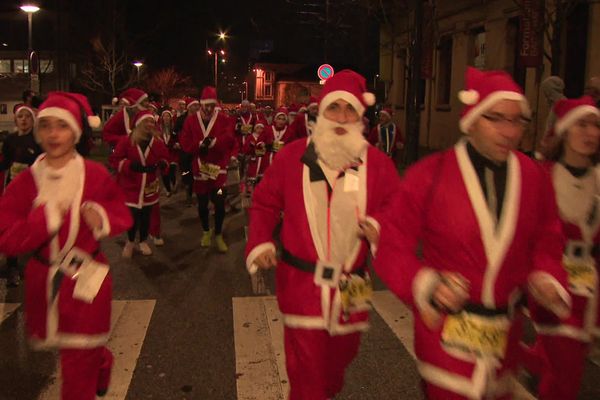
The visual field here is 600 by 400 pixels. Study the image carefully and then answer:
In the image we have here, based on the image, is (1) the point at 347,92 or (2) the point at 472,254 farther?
(1) the point at 347,92

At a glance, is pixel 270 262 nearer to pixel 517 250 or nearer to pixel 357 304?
Result: pixel 357 304

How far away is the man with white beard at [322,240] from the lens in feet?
11.4

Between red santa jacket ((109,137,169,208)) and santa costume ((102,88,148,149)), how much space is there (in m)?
0.86

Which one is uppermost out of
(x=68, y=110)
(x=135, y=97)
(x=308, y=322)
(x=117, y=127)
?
(x=135, y=97)

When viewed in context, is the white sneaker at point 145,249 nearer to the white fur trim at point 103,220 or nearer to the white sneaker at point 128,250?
the white sneaker at point 128,250

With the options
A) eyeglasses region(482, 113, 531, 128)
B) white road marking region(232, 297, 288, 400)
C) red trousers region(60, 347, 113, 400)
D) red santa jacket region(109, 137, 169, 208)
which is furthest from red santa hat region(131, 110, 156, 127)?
eyeglasses region(482, 113, 531, 128)

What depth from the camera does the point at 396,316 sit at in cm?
634

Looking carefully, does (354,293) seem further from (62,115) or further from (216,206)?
(216,206)

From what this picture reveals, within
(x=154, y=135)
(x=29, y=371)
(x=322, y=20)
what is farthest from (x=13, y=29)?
(x=29, y=371)

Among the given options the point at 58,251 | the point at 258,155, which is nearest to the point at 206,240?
the point at 258,155

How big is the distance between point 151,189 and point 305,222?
5.55 meters

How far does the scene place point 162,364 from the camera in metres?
5.10

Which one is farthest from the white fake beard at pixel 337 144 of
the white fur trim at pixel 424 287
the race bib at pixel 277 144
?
the race bib at pixel 277 144

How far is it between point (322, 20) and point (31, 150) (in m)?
23.7
